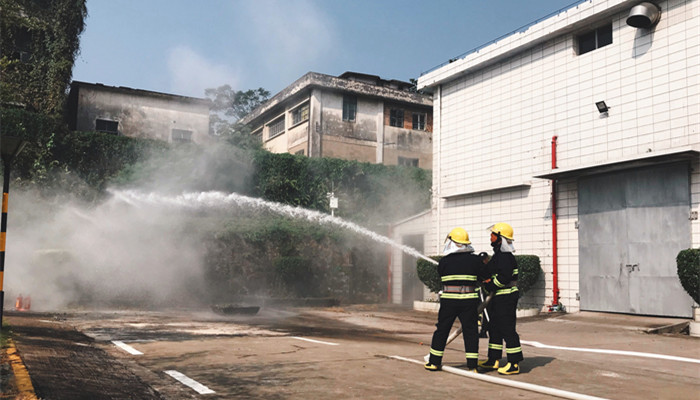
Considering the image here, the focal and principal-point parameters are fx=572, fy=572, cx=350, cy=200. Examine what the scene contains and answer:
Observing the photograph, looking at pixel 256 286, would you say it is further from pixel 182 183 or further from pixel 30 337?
pixel 30 337

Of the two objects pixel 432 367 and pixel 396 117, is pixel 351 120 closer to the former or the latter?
pixel 396 117

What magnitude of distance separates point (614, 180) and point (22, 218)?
18.4m

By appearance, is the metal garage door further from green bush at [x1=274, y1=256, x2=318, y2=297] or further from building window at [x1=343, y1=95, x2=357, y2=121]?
building window at [x1=343, y1=95, x2=357, y2=121]

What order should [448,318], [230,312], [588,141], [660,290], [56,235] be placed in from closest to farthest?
[448,318] < [660,290] < [588,141] < [230,312] < [56,235]

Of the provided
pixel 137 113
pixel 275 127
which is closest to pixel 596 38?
pixel 137 113

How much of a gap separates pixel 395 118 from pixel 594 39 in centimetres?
2108

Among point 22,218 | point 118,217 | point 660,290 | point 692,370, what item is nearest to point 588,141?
point 660,290

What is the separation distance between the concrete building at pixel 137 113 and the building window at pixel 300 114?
554 centimetres

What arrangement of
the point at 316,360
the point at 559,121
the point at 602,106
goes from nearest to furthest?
the point at 316,360 < the point at 602,106 < the point at 559,121

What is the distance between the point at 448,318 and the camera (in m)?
7.08

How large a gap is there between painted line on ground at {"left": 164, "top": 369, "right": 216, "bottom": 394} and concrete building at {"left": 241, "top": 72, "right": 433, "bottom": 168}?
2657 centimetres

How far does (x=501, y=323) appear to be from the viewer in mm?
7160

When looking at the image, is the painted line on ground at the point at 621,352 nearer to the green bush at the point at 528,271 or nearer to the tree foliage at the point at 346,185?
the green bush at the point at 528,271

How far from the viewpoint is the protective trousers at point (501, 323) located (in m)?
7.10
